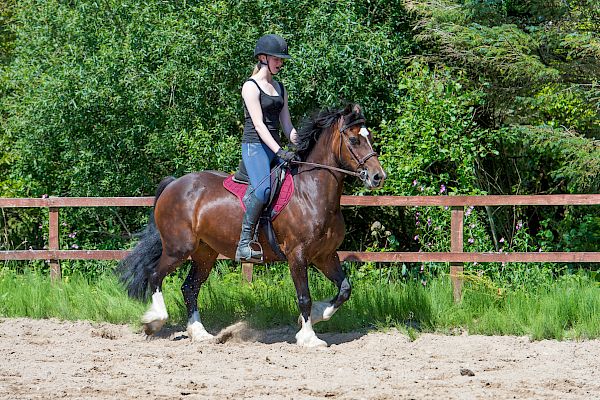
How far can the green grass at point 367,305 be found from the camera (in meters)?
7.92

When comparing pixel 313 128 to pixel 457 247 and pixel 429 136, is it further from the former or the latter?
pixel 429 136

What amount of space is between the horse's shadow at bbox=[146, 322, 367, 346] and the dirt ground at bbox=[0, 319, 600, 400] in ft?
0.04

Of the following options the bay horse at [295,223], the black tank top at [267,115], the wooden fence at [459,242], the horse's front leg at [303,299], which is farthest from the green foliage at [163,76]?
the horse's front leg at [303,299]

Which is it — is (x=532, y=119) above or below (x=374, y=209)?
above

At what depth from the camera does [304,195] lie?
25.1ft

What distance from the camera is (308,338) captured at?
7.59 meters

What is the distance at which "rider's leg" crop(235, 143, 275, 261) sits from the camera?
24.7 ft

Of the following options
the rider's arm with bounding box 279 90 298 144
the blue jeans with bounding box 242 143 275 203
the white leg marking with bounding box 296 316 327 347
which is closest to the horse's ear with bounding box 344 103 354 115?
the rider's arm with bounding box 279 90 298 144

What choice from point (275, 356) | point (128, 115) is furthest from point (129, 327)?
point (128, 115)

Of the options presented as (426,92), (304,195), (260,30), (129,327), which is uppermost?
(260,30)

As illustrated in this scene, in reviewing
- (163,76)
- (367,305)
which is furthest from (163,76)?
(367,305)

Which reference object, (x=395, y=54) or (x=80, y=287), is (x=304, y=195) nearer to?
(x=80, y=287)

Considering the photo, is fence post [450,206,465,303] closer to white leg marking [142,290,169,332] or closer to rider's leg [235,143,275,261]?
rider's leg [235,143,275,261]

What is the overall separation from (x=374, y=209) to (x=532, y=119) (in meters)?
2.62
